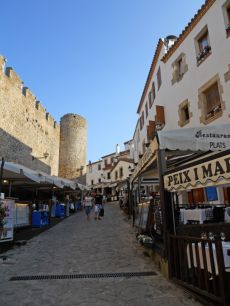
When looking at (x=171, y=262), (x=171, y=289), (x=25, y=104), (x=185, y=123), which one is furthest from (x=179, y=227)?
(x=25, y=104)

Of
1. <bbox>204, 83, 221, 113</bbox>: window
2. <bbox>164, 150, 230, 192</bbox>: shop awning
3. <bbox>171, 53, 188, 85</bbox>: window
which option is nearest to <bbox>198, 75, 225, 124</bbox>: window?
<bbox>204, 83, 221, 113</bbox>: window

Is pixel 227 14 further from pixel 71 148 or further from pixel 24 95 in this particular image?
pixel 71 148

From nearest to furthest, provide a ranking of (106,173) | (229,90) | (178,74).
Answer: (229,90) < (178,74) < (106,173)

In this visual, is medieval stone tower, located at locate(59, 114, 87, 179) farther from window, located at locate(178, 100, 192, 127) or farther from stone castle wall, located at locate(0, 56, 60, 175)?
window, located at locate(178, 100, 192, 127)

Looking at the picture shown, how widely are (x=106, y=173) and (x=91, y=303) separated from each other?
151 feet

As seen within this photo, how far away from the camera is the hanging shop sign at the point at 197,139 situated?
4895 mm

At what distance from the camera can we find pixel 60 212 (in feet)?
51.0

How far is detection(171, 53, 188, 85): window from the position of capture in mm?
12000

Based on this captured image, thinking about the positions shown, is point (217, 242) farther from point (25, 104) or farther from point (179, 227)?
point (25, 104)

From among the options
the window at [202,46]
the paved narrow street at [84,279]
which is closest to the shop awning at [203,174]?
the paved narrow street at [84,279]

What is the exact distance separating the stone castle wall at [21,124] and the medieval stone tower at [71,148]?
898cm

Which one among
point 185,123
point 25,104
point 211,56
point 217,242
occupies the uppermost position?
point 25,104

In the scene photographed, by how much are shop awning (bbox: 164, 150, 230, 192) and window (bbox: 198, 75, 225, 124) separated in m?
5.82

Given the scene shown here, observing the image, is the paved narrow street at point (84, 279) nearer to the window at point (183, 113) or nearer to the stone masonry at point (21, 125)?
the window at point (183, 113)
